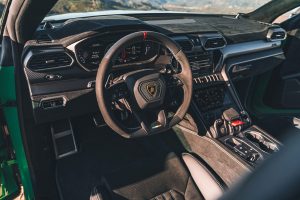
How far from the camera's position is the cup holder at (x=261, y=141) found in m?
3.27

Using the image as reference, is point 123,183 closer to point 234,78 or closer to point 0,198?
point 0,198

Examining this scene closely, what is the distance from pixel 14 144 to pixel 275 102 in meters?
3.52

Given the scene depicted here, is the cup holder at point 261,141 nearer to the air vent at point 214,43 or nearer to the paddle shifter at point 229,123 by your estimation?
the paddle shifter at point 229,123

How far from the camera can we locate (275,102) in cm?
491

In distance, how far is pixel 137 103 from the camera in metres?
2.64

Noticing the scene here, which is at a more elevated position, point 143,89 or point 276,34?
point 276,34

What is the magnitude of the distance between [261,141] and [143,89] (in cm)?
140

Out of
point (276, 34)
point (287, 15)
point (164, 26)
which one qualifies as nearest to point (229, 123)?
point (164, 26)

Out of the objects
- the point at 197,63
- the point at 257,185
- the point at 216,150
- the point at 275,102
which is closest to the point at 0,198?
the point at 216,150

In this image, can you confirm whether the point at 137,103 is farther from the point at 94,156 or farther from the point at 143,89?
the point at 94,156

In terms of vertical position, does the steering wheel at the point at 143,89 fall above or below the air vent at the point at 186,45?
below

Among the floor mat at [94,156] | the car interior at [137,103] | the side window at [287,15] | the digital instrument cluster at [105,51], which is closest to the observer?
the car interior at [137,103]

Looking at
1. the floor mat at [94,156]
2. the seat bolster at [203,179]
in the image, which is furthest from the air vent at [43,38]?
the seat bolster at [203,179]

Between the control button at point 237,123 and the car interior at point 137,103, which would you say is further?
the control button at point 237,123
